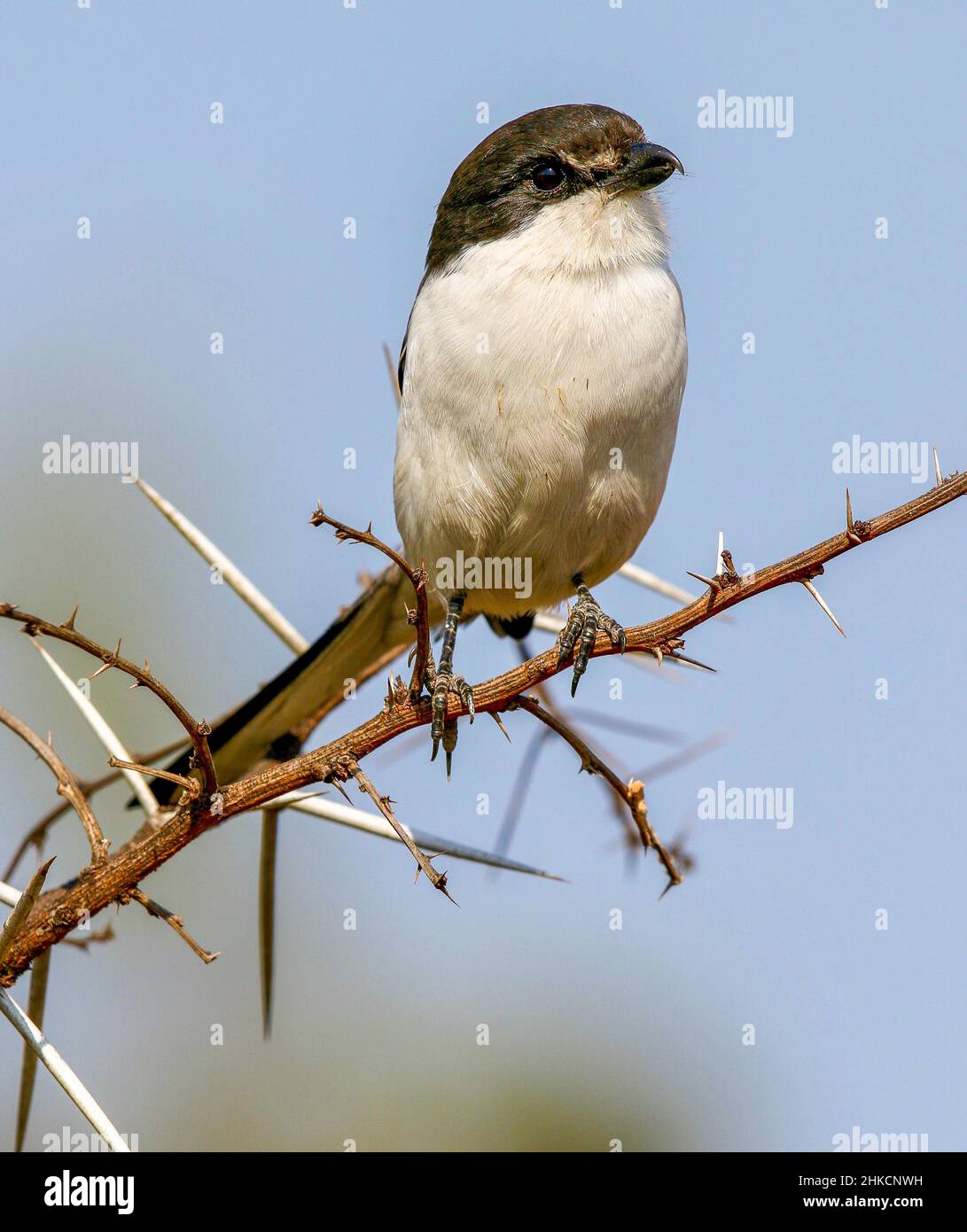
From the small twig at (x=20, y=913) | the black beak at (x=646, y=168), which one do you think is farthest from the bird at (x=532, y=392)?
the small twig at (x=20, y=913)

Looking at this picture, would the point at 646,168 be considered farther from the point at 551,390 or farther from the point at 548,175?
the point at 551,390

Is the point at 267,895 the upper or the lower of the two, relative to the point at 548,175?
lower

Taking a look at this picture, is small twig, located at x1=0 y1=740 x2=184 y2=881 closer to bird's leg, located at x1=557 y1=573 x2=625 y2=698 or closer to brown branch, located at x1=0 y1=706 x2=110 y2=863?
brown branch, located at x1=0 y1=706 x2=110 y2=863

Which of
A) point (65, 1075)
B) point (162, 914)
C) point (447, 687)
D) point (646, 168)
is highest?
point (646, 168)

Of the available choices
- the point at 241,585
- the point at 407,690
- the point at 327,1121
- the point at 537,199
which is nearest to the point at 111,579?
the point at 327,1121

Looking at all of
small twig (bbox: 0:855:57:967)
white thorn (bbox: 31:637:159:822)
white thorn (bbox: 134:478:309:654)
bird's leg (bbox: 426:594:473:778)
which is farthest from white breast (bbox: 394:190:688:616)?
small twig (bbox: 0:855:57:967)

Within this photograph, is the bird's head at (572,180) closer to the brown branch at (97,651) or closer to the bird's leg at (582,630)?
the bird's leg at (582,630)

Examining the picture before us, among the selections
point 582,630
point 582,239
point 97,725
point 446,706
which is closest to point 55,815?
point 97,725
